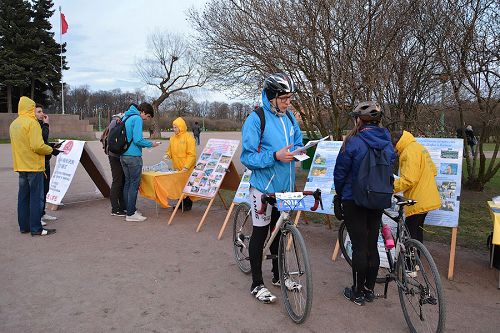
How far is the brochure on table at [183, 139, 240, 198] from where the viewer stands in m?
6.59

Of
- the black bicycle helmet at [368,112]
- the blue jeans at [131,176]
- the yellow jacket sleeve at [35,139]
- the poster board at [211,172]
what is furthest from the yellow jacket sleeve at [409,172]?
the yellow jacket sleeve at [35,139]

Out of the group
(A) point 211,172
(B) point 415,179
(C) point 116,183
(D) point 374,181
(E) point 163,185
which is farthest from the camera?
(C) point 116,183

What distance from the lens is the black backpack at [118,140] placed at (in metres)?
6.78

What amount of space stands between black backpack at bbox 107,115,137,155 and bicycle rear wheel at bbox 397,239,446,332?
15.7 ft

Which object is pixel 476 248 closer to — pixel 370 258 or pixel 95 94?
pixel 370 258

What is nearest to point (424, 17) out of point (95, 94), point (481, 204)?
point (481, 204)

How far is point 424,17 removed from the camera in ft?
25.5

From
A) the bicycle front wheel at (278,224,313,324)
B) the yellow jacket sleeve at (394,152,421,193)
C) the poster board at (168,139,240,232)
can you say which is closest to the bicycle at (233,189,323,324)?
the bicycle front wheel at (278,224,313,324)

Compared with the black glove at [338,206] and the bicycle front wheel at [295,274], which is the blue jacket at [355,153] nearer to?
the black glove at [338,206]

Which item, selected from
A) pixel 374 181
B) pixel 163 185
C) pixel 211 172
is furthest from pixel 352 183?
pixel 163 185

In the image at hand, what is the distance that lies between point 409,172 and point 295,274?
1.63m

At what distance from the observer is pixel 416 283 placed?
10.6 ft

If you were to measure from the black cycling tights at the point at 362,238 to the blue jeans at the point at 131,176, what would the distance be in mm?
4243

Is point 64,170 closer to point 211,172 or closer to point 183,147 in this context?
point 183,147
